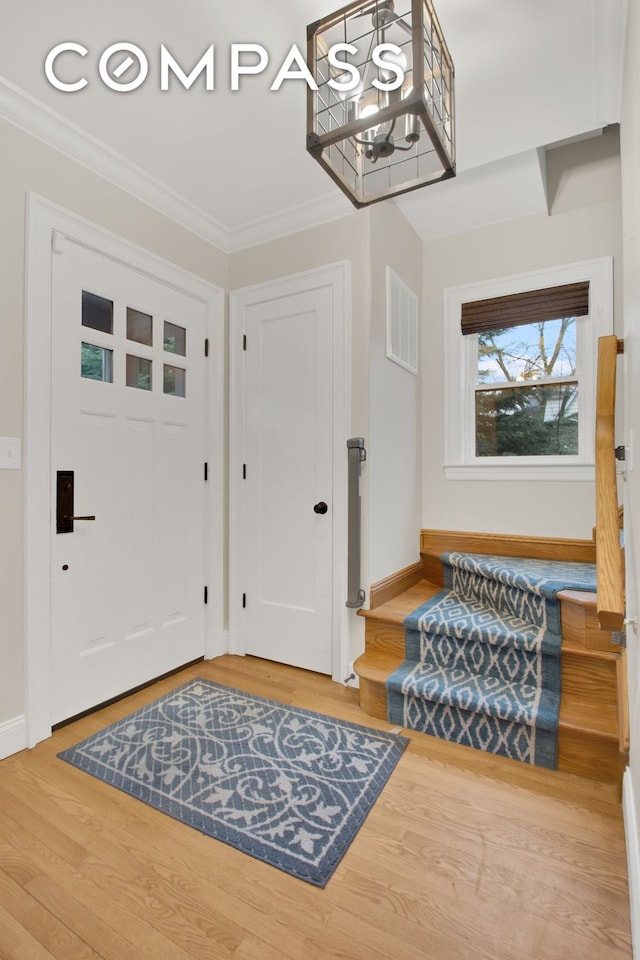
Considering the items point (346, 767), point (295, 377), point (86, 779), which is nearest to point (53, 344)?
point (295, 377)

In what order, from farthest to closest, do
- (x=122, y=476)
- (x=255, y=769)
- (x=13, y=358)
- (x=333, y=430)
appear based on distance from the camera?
(x=333, y=430) < (x=122, y=476) < (x=13, y=358) < (x=255, y=769)

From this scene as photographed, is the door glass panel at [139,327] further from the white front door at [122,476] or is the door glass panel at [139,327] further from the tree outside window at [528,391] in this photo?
the tree outside window at [528,391]

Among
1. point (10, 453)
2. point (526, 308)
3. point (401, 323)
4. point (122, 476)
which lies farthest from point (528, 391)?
point (10, 453)

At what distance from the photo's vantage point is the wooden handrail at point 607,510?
4.36 ft

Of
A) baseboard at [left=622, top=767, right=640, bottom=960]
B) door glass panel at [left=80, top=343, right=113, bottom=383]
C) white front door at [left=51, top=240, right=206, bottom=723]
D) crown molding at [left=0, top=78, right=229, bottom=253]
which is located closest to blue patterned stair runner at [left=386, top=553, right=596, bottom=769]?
baseboard at [left=622, top=767, right=640, bottom=960]

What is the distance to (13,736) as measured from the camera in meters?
1.92

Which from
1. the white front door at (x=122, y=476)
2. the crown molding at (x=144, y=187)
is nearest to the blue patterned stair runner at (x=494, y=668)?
the white front door at (x=122, y=476)

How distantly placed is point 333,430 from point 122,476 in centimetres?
111

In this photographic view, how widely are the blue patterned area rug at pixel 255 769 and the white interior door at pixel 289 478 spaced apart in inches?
20.6

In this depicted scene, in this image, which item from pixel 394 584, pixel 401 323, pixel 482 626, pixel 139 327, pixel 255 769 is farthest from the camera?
pixel 401 323

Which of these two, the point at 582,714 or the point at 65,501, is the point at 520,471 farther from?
A: the point at 65,501

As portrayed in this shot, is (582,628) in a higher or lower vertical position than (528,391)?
lower

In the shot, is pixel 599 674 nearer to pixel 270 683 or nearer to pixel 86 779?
pixel 270 683

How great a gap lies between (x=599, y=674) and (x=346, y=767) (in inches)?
43.3
